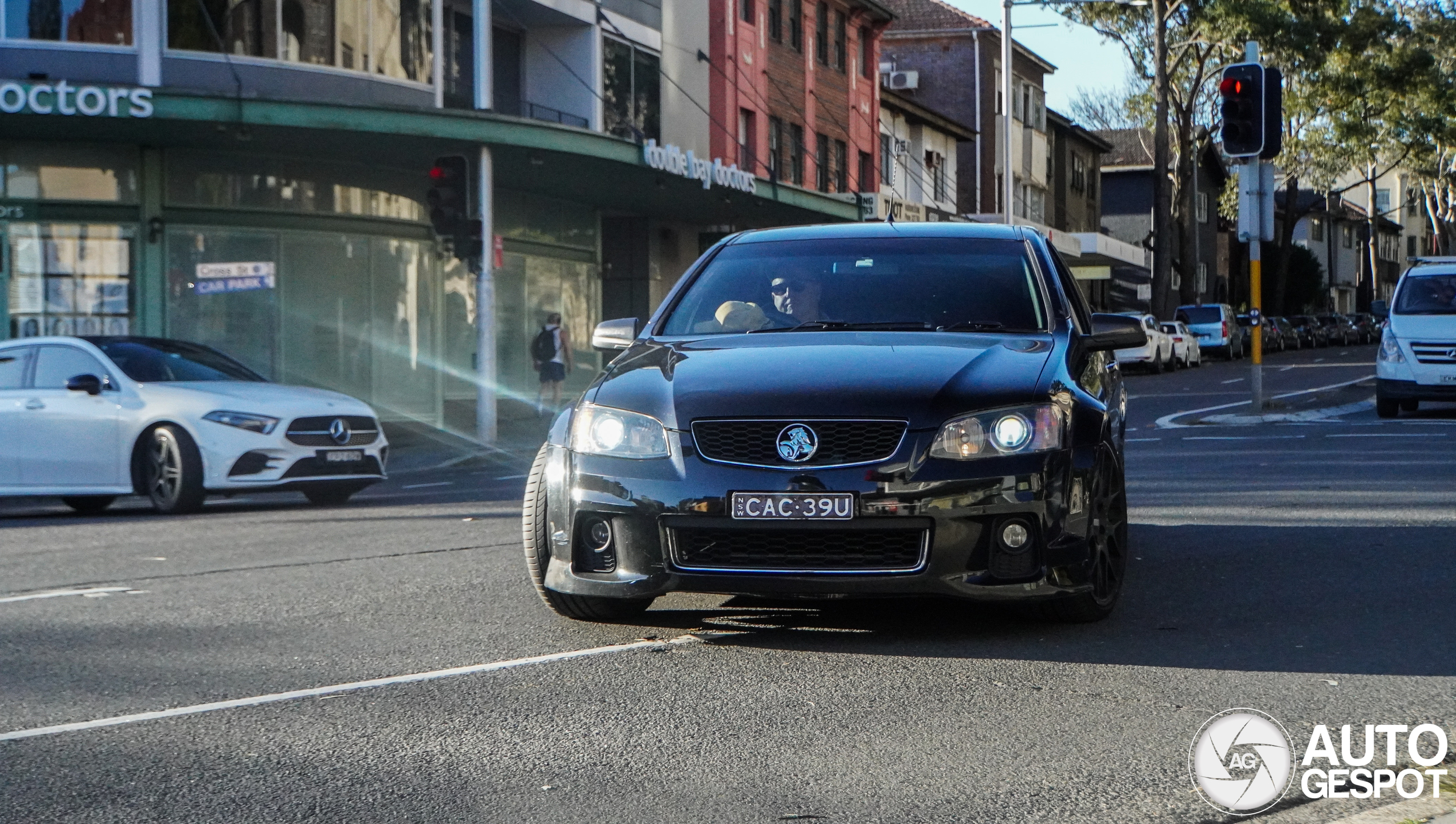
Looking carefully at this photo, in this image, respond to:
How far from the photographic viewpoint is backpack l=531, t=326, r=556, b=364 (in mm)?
26516

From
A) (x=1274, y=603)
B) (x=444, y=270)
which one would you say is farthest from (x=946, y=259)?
(x=444, y=270)

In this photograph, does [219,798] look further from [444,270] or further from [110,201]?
[444,270]

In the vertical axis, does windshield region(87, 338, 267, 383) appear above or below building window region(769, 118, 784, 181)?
below

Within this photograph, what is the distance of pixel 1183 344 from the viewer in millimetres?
45469

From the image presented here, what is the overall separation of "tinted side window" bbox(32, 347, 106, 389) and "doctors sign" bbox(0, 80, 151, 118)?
7.05 m

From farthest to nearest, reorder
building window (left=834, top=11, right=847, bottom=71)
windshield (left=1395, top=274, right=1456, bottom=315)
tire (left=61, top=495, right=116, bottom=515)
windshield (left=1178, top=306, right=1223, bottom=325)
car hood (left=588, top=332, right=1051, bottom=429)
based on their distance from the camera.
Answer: windshield (left=1178, top=306, right=1223, bottom=325) < building window (left=834, top=11, right=847, bottom=71) < windshield (left=1395, top=274, right=1456, bottom=315) < tire (left=61, top=495, right=116, bottom=515) < car hood (left=588, top=332, right=1051, bottom=429)

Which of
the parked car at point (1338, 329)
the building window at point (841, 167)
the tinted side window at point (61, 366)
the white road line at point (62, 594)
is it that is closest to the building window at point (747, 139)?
the building window at point (841, 167)

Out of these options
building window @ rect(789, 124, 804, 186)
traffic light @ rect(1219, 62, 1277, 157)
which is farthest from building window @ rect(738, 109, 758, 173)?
traffic light @ rect(1219, 62, 1277, 157)

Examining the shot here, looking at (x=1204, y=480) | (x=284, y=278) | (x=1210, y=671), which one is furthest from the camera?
(x=284, y=278)

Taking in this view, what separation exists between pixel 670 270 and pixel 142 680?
30288 mm

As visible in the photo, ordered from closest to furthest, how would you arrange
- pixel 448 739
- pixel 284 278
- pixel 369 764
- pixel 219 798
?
pixel 219 798 → pixel 369 764 → pixel 448 739 → pixel 284 278

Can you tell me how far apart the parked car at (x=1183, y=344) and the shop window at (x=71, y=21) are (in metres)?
28.3

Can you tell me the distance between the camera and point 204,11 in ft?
75.5

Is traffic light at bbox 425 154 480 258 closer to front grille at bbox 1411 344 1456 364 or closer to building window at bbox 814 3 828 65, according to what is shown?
front grille at bbox 1411 344 1456 364
